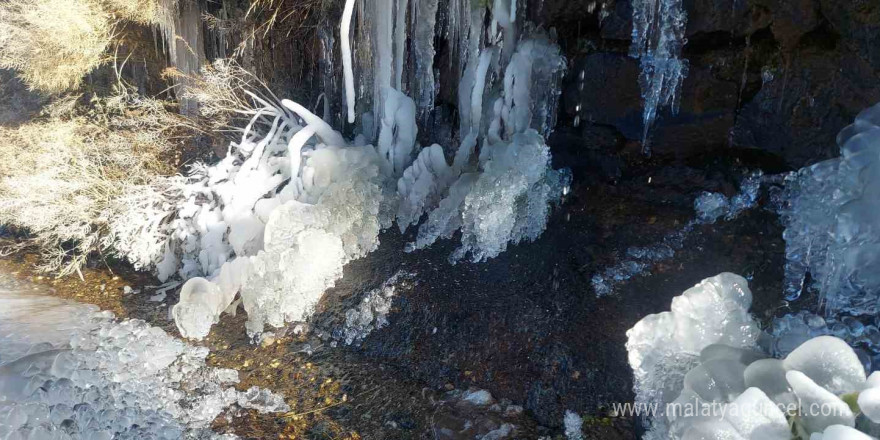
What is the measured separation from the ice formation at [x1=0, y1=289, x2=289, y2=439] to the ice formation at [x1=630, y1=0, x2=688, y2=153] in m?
2.80

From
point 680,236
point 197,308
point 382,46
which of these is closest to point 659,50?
point 680,236

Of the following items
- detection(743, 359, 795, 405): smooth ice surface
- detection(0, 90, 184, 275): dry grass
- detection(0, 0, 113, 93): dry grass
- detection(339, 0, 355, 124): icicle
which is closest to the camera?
detection(743, 359, 795, 405): smooth ice surface

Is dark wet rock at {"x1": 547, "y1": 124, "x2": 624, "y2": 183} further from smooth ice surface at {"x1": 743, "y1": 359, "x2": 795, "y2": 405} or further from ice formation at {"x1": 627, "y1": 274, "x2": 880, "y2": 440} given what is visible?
smooth ice surface at {"x1": 743, "y1": 359, "x2": 795, "y2": 405}

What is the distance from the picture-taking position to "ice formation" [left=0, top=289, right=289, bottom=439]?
3.37m

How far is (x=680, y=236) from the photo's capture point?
3666 mm

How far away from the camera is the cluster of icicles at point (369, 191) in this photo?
406 centimetres

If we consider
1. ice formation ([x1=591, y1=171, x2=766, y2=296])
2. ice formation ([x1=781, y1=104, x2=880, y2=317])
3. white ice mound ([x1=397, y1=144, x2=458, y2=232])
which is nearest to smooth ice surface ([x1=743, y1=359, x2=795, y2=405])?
ice formation ([x1=781, y1=104, x2=880, y2=317])

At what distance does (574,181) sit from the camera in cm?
424

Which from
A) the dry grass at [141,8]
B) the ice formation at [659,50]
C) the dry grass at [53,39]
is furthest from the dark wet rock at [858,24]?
the dry grass at [53,39]

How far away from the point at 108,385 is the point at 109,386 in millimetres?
11

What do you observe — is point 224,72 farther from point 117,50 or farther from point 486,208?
point 486,208

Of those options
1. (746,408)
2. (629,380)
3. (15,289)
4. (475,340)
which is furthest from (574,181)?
(15,289)

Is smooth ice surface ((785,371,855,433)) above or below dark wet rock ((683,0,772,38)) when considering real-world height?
below

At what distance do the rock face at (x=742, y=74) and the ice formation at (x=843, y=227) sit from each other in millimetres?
315
